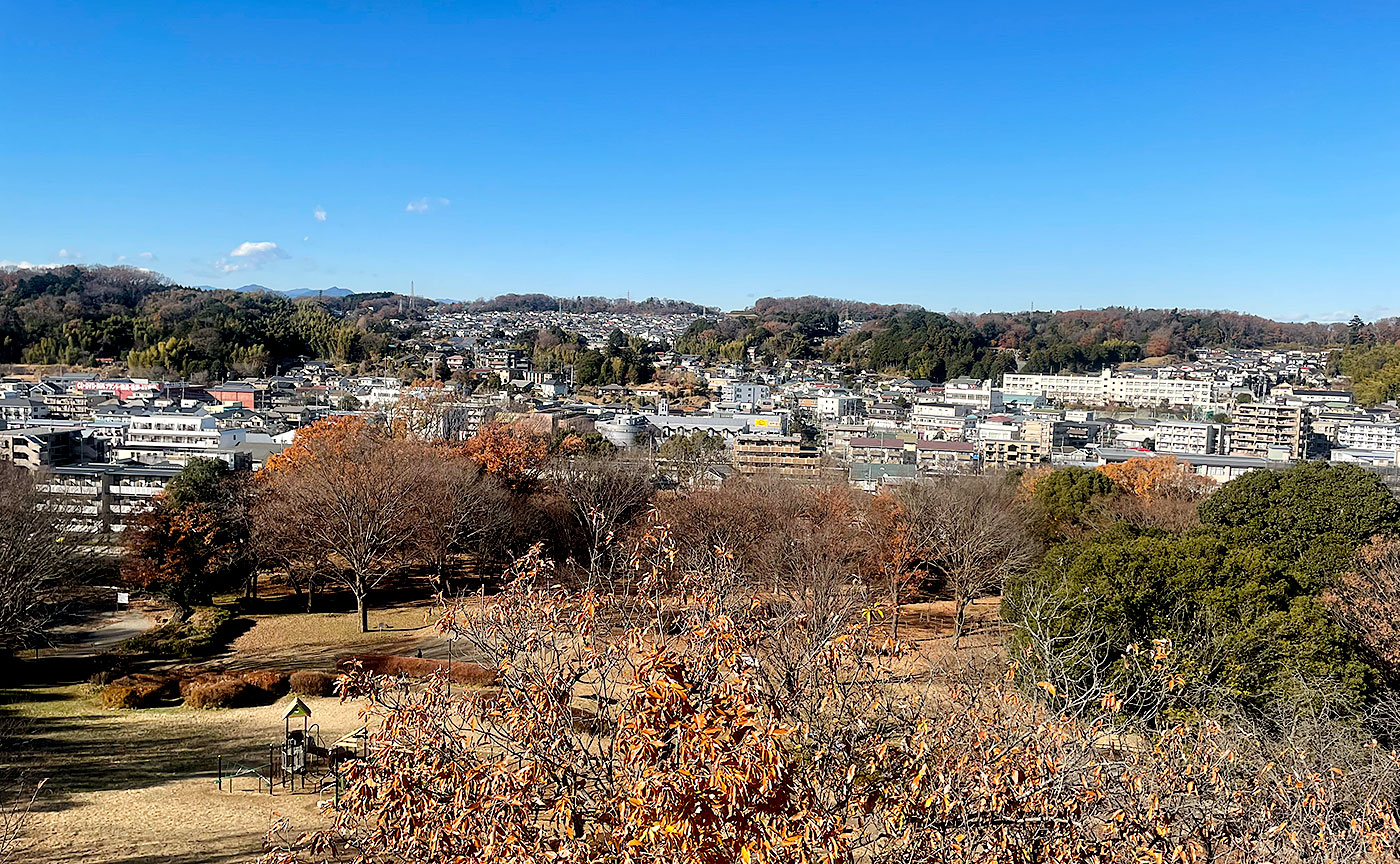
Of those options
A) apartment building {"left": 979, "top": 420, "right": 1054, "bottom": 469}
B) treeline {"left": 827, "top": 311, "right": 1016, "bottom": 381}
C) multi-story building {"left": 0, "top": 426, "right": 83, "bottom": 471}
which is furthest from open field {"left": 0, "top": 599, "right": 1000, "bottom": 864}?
treeline {"left": 827, "top": 311, "right": 1016, "bottom": 381}

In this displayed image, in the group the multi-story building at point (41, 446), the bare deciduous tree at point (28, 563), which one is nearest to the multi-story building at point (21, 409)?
the multi-story building at point (41, 446)

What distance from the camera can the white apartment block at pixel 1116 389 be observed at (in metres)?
65.1

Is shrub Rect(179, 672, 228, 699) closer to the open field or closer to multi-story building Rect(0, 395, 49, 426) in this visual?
the open field

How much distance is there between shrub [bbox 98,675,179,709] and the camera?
38.9 feet

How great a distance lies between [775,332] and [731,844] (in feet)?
305

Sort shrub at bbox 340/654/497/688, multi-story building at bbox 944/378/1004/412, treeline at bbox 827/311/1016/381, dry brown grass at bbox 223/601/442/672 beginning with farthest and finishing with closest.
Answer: treeline at bbox 827/311/1016/381
multi-story building at bbox 944/378/1004/412
dry brown grass at bbox 223/601/442/672
shrub at bbox 340/654/497/688

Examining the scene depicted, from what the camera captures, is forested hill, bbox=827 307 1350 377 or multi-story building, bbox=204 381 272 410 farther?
forested hill, bbox=827 307 1350 377

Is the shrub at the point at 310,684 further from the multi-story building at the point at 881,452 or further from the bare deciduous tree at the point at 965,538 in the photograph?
the multi-story building at the point at 881,452

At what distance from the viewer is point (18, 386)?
50094 millimetres

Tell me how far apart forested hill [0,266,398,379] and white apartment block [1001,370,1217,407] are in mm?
51365

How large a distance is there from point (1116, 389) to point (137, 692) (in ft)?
228

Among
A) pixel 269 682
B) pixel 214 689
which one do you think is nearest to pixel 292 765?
pixel 214 689

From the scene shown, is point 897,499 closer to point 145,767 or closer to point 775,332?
point 145,767

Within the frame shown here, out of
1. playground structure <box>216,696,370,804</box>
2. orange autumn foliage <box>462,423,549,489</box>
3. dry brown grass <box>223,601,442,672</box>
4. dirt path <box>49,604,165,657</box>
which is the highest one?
orange autumn foliage <box>462,423,549,489</box>
